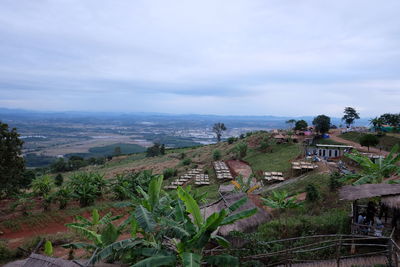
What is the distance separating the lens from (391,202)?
7.04 m

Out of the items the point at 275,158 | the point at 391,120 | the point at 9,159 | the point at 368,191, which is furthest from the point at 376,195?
the point at 391,120

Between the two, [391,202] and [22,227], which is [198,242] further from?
[22,227]

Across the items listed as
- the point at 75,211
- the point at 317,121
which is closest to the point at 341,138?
the point at 317,121

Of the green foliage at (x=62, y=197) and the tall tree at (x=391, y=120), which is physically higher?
the tall tree at (x=391, y=120)

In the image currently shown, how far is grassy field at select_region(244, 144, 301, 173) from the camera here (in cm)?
2197

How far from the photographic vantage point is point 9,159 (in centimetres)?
1288

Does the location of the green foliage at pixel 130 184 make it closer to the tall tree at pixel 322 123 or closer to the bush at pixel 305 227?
the bush at pixel 305 227

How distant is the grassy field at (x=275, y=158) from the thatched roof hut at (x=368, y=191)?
42.2 feet

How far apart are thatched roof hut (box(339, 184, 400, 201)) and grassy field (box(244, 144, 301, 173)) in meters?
12.8

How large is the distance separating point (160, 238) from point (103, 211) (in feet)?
33.0

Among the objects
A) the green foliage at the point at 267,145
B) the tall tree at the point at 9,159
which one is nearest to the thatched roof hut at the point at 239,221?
the tall tree at the point at 9,159

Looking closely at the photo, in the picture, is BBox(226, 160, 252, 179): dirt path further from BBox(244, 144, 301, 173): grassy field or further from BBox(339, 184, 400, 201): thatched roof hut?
BBox(339, 184, 400, 201): thatched roof hut

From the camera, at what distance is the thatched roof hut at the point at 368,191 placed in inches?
280

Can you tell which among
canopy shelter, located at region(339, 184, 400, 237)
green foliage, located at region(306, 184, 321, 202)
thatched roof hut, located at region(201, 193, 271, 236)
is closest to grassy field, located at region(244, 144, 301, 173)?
green foliage, located at region(306, 184, 321, 202)
